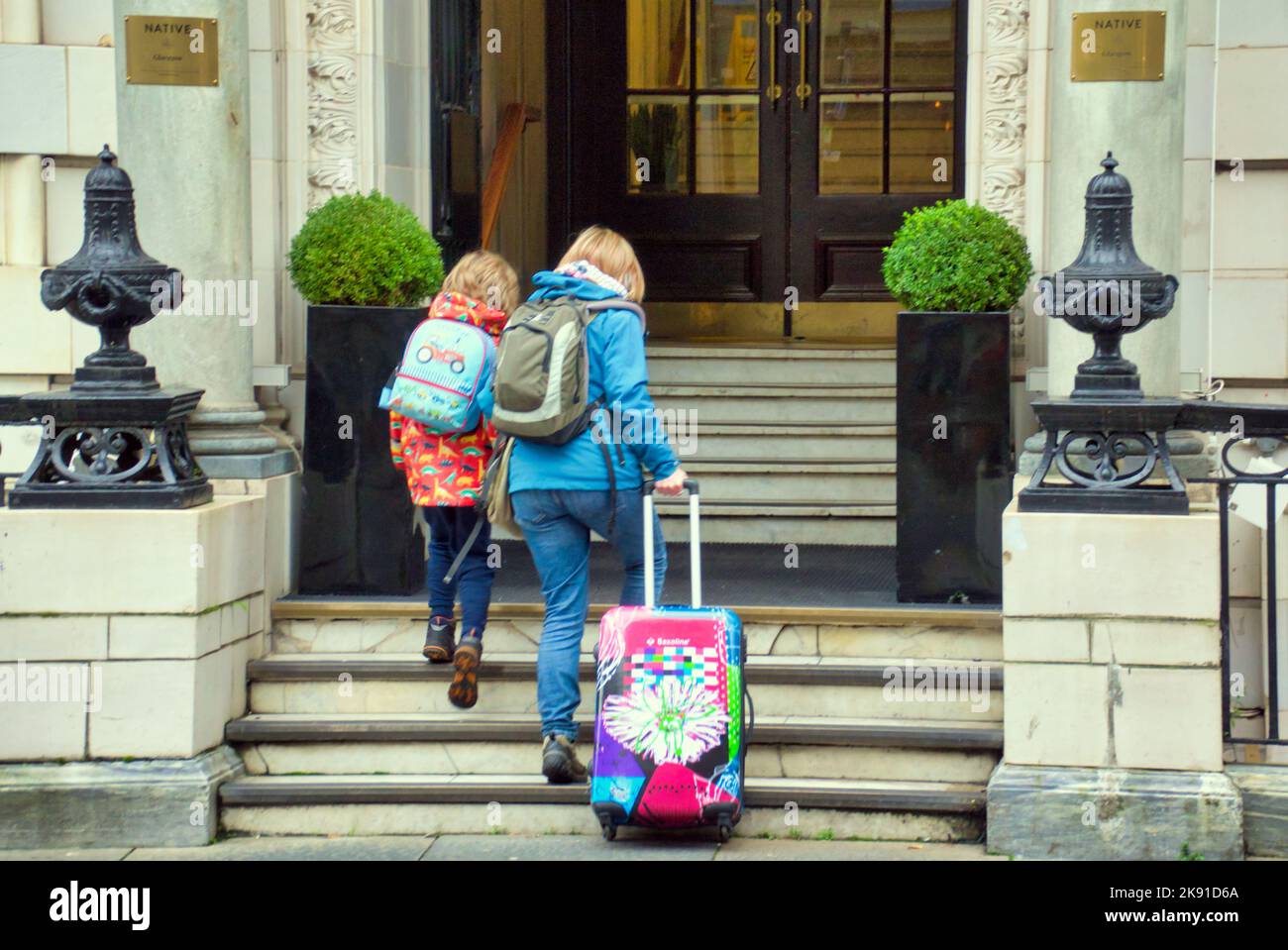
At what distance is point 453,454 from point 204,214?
61.2 inches

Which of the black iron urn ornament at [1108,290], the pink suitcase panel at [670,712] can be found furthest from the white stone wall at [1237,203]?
the pink suitcase panel at [670,712]

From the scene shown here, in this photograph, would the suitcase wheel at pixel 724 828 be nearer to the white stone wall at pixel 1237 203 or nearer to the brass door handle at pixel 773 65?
the white stone wall at pixel 1237 203

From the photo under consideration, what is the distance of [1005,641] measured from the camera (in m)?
6.18

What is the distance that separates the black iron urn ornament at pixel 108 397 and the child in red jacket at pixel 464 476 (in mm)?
842

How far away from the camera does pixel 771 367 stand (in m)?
9.73

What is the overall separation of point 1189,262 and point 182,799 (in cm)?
455

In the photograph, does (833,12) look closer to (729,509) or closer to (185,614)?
(729,509)

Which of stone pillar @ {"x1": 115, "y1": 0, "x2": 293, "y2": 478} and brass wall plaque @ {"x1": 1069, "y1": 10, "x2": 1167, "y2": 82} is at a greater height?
brass wall plaque @ {"x1": 1069, "y1": 10, "x2": 1167, "y2": 82}

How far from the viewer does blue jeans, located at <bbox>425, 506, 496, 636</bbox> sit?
22.1ft

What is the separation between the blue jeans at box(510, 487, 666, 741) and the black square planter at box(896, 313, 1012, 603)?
4.45 ft

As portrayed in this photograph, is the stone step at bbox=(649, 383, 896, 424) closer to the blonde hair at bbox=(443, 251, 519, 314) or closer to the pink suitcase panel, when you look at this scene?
the blonde hair at bbox=(443, 251, 519, 314)

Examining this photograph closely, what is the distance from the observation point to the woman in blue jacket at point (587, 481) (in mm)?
6148

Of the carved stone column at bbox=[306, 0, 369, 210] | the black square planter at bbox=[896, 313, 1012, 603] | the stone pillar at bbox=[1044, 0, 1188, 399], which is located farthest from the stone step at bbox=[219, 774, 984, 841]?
the carved stone column at bbox=[306, 0, 369, 210]
